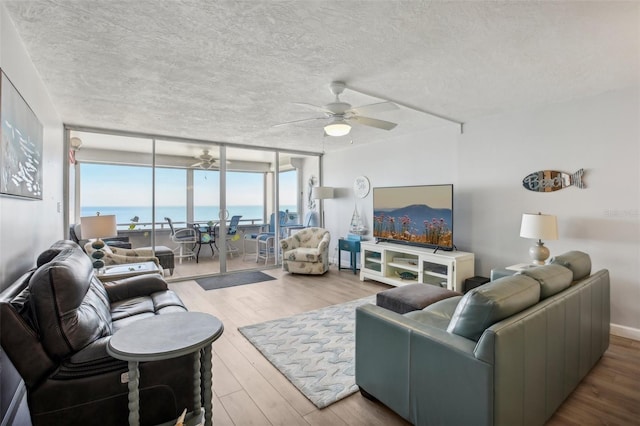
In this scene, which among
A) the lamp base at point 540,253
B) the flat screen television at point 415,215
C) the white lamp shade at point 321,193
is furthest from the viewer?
the white lamp shade at point 321,193

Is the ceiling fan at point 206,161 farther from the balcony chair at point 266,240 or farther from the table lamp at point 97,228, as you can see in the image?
the table lamp at point 97,228

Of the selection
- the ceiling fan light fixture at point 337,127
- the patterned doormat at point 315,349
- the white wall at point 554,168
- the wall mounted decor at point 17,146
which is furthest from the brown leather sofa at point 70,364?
the white wall at point 554,168

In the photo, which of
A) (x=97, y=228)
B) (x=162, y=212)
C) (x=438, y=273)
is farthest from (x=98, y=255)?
(x=438, y=273)

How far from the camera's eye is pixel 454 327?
5.58 ft

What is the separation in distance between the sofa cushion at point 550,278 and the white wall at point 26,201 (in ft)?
9.96

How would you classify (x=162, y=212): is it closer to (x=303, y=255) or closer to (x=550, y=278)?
(x=303, y=255)

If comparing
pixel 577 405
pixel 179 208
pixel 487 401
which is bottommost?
pixel 577 405

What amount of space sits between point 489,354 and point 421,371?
414mm

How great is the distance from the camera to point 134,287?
2.85m

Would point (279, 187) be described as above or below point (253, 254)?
above

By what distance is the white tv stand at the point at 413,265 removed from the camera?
399 centimetres

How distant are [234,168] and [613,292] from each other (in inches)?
235

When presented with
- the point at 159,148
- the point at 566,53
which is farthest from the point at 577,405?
the point at 159,148

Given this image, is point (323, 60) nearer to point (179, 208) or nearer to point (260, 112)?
point (260, 112)
